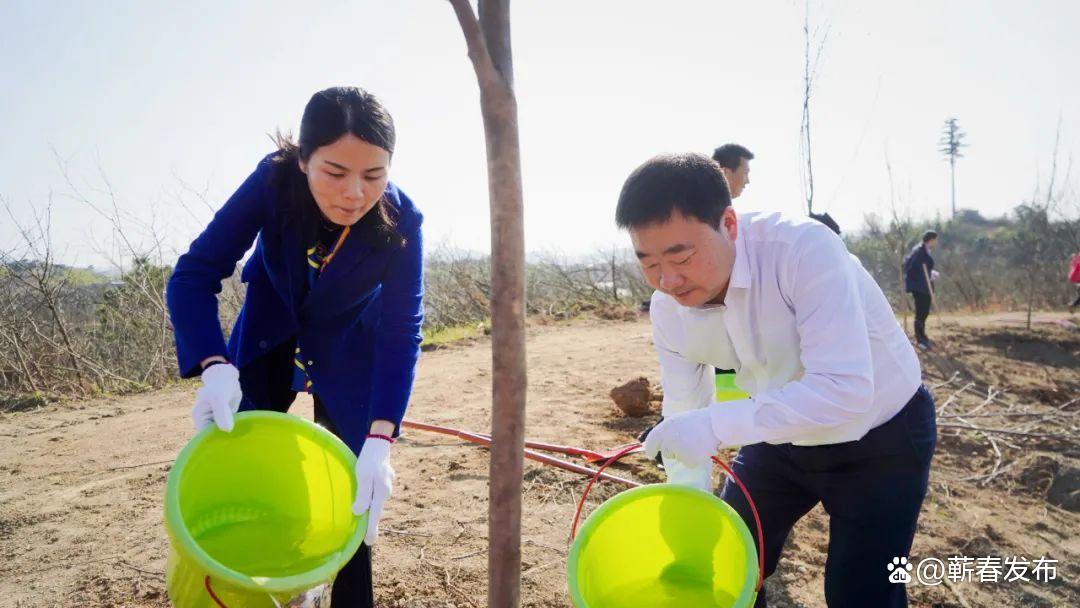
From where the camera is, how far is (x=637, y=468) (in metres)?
3.52

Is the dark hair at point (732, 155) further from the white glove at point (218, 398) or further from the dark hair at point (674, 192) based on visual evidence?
the white glove at point (218, 398)

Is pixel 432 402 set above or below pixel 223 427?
below

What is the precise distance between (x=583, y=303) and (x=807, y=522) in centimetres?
843

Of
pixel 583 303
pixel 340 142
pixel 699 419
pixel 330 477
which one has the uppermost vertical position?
pixel 340 142

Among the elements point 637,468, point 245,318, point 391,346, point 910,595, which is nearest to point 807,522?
point 910,595

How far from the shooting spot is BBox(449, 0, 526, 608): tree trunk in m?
1.33

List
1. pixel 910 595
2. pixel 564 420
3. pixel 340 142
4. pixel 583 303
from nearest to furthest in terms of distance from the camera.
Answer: pixel 340 142 → pixel 910 595 → pixel 564 420 → pixel 583 303

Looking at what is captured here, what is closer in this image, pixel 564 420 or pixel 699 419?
pixel 699 419

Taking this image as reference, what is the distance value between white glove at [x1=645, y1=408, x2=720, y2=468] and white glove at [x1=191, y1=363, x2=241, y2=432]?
2.97 feet

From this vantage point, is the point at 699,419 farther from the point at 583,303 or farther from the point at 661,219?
the point at 583,303

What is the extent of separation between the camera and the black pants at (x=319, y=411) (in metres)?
1.79

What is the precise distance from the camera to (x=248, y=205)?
1651mm

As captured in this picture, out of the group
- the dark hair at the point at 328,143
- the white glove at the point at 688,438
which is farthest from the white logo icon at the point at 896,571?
the dark hair at the point at 328,143

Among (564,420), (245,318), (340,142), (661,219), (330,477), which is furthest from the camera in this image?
(564,420)
